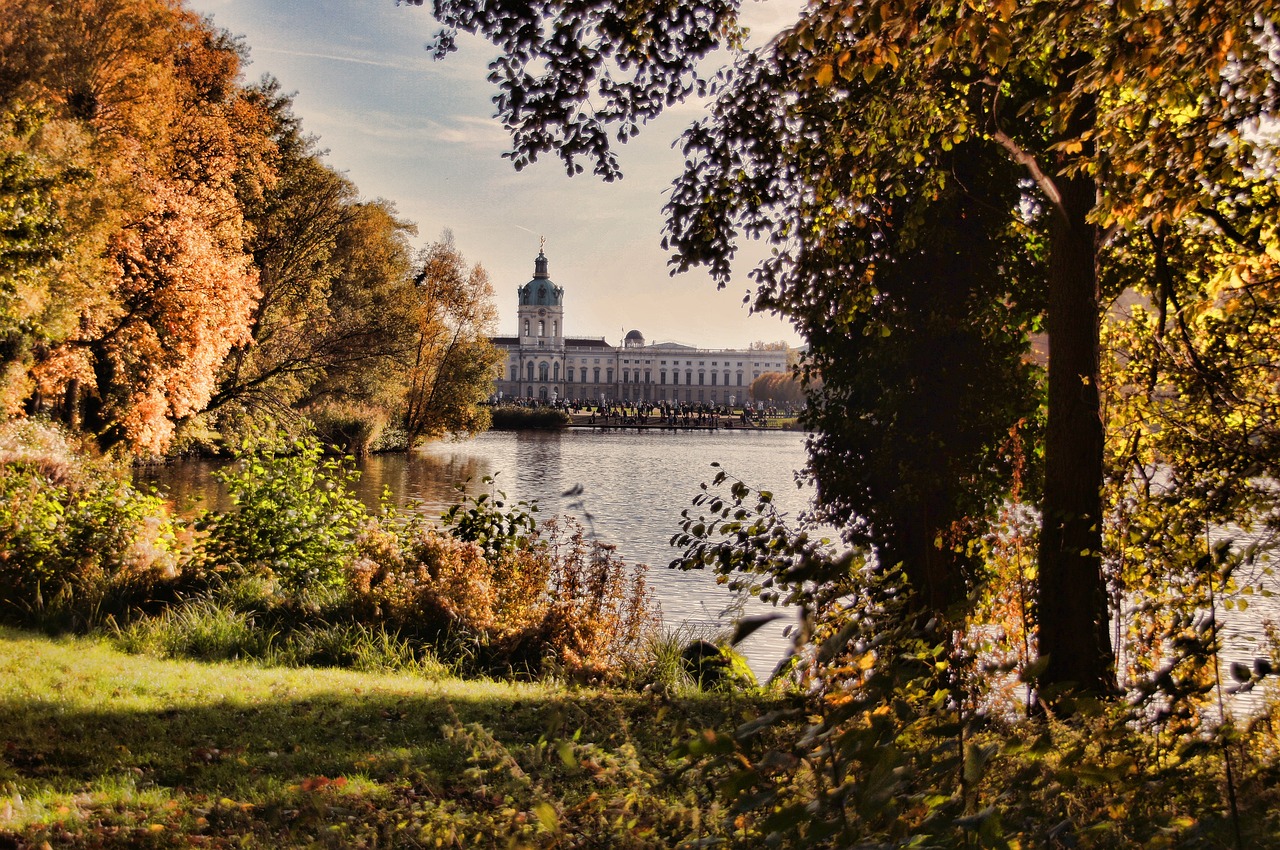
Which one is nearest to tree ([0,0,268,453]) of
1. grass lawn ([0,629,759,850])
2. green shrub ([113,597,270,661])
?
green shrub ([113,597,270,661])

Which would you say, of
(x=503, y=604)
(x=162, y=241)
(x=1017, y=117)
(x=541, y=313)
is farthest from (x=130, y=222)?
(x=541, y=313)

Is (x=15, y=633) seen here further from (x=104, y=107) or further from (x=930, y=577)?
(x=104, y=107)

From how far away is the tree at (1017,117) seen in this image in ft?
8.73

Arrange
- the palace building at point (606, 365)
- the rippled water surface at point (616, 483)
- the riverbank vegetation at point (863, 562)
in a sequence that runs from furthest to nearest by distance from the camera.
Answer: the palace building at point (606, 365) → the rippled water surface at point (616, 483) → the riverbank vegetation at point (863, 562)

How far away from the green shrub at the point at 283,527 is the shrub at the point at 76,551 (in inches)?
16.9

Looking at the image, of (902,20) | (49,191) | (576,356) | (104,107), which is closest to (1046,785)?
(902,20)

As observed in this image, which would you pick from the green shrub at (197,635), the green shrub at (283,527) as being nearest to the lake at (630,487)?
the green shrub at (283,527)

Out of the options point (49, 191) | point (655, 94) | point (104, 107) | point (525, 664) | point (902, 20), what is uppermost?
point (104, 107)

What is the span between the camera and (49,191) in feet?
39.7

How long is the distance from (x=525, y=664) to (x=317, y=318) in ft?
57.7

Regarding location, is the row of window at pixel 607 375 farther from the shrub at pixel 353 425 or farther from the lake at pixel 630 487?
the shrub at pixel 353 425

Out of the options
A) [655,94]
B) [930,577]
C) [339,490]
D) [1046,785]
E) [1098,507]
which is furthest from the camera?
[339,490]

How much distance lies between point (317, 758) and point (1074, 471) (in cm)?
314

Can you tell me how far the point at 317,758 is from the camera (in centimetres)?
351
